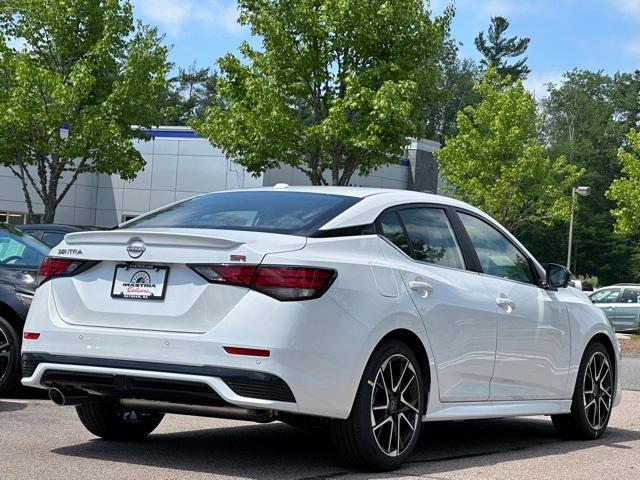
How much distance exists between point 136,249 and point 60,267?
587mm

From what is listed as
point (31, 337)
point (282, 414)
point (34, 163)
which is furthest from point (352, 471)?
point (34, 163)

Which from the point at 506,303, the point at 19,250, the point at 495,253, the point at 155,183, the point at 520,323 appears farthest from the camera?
the point at 155,183

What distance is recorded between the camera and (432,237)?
24.3 ft

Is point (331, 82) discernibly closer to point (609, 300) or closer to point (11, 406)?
point (609, 300)

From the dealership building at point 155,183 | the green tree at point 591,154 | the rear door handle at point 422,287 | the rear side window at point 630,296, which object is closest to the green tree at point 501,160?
the dealership building at point 155,183

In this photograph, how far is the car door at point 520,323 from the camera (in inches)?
303

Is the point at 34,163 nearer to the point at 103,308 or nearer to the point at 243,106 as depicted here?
the point at 243,106

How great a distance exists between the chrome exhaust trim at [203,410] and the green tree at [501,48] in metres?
101

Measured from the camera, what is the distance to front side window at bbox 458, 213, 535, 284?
7.88m

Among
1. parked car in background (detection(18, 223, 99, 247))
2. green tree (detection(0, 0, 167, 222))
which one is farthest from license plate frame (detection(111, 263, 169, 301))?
green tree (detection(0, 0, 167, 222))

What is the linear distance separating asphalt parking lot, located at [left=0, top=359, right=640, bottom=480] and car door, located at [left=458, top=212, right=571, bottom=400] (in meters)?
0.44

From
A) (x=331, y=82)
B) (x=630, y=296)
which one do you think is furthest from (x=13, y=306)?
(x=630, y=296)

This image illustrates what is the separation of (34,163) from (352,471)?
96.0 ft

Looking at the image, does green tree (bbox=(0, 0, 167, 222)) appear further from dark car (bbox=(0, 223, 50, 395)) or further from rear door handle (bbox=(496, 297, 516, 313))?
rear door handle (bbox=(496, 297, 516, 313))
